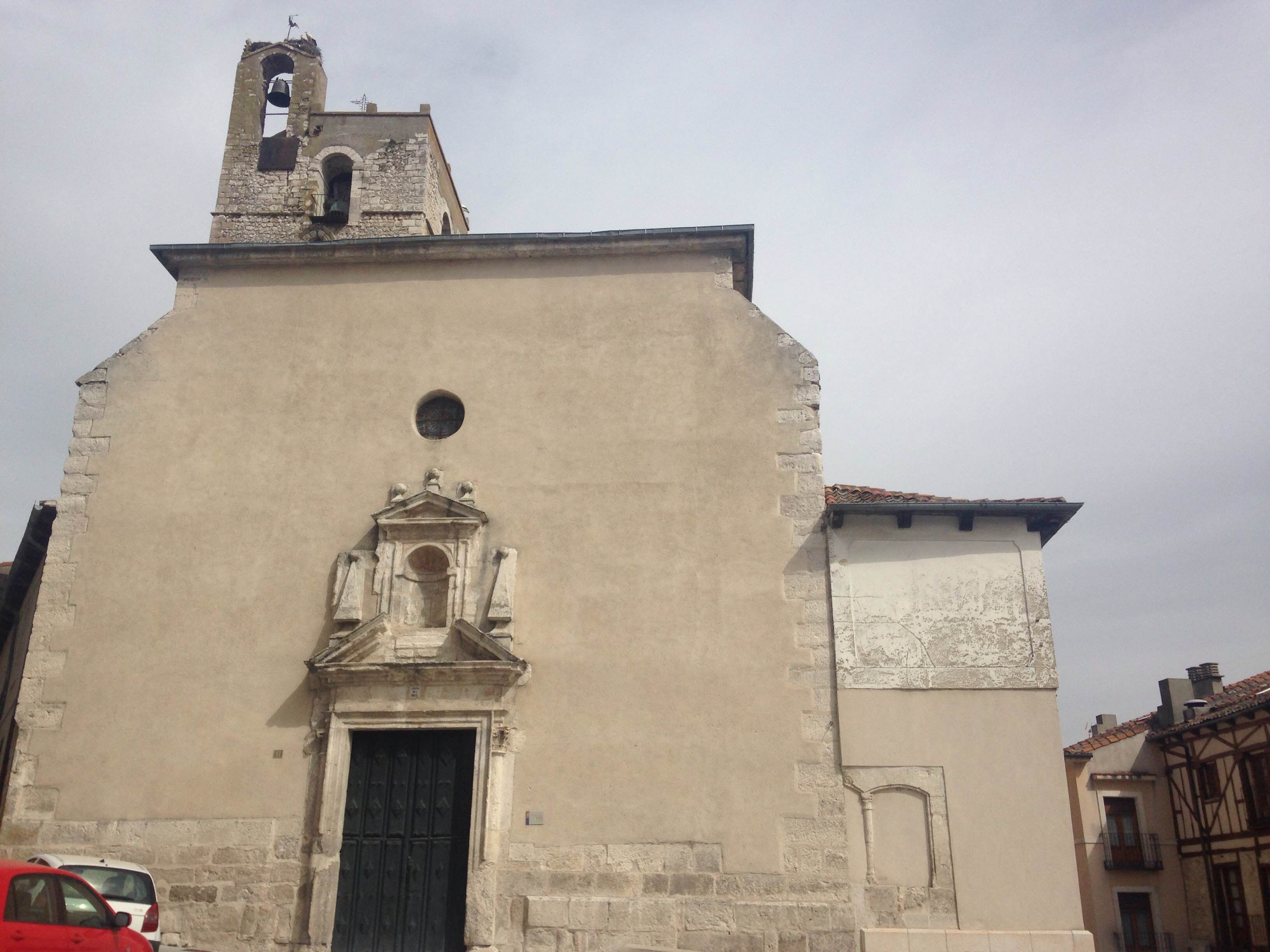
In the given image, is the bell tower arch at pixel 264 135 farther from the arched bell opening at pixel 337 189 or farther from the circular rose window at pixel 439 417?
the circular rose window at pixel 439 417

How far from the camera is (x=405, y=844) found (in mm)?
9242

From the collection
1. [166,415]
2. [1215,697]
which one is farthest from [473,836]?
[1215,697]

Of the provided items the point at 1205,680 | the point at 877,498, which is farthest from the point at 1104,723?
the point at 877,498

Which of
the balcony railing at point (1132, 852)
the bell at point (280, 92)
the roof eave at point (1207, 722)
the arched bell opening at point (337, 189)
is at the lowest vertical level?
the balcony railing at point (1132, 852)

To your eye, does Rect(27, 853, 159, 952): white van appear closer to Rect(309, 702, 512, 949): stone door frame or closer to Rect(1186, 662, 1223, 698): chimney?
Rect(309, 702, 512, 949): stone door frame

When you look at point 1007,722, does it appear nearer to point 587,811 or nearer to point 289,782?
point 587,811

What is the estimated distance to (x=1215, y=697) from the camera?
22766mm

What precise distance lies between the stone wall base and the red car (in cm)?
557

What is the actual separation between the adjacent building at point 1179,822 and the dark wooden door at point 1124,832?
18 millimetres

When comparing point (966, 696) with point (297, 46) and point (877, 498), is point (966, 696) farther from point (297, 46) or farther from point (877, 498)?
point (297, 46)

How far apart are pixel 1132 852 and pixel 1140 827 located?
0.60 meters

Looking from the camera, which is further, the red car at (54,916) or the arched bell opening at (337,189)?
the arched bell opening at (337,189)

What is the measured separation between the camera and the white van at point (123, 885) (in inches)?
311

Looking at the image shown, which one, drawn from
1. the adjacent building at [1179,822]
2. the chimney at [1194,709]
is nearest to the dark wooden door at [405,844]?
the adjacent building at [1179,822]
